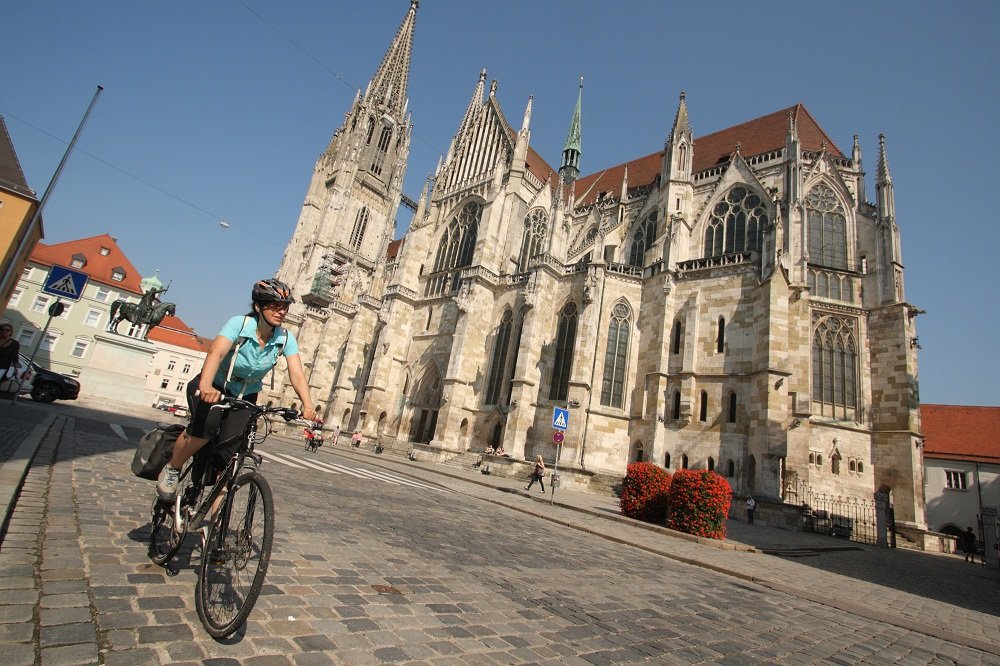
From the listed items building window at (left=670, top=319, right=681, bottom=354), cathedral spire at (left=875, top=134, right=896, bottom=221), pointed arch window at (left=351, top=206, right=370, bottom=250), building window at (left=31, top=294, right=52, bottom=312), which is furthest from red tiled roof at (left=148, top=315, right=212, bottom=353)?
cathedral spire at (left=875, top=134, right=896, bottom=221)

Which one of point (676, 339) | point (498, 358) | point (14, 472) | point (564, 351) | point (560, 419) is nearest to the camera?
point (14, 472)

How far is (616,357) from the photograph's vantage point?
71.8 feet

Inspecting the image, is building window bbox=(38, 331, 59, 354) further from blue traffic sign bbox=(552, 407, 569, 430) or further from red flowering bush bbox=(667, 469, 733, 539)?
red flowering bush bbox=(667, 469, 733, 539)

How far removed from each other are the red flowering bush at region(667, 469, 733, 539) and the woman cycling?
9525 millimetres

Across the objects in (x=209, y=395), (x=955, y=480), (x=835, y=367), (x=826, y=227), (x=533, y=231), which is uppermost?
(x=533, y=231)

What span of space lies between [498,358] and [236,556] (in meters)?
23.2

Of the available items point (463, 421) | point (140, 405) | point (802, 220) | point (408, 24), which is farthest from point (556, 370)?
point (408, 24)

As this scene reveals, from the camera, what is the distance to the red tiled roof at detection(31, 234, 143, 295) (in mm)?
29594

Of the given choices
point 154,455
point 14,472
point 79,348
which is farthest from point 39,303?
point 154,455

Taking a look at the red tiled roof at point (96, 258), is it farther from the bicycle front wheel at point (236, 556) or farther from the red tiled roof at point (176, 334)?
the bicycle front wheel at point (236, 556)

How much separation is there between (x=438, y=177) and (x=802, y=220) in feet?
77.6

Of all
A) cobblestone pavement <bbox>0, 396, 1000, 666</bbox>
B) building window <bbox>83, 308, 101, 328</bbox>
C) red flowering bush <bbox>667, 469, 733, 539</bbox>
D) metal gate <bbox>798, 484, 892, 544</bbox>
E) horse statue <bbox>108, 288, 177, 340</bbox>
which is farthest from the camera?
building window <bbox>83, 308, 101, 328</bbox>

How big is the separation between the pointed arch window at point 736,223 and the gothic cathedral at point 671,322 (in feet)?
0.30

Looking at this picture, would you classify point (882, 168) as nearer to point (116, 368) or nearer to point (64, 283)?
point (64, 283)
